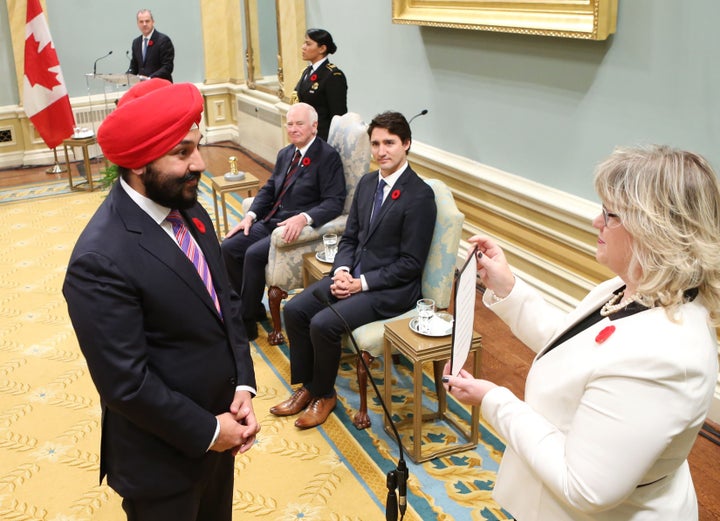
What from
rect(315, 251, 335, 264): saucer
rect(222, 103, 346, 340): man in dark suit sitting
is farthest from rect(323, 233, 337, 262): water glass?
rect(222, 103, 346, 340): man in dark suit sitting

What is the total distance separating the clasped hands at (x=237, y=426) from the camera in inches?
77.7

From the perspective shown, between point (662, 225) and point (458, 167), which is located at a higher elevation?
point (662, 225)

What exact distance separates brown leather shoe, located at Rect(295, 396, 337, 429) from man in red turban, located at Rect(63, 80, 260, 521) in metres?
1.58

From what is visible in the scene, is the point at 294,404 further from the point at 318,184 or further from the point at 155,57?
the point at 155,57

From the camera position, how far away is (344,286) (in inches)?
145

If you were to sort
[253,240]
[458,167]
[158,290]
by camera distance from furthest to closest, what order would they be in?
1. [458,167]
2. [253,240]
3. [158,290]

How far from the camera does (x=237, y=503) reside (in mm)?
3129

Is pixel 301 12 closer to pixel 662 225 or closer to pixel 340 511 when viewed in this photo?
pixel 340 511

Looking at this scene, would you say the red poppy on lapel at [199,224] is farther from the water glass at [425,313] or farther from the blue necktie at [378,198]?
the blue necktie at [378,198]

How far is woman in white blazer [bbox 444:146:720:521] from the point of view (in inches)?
55.3

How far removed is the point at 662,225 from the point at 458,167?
382 centimetres

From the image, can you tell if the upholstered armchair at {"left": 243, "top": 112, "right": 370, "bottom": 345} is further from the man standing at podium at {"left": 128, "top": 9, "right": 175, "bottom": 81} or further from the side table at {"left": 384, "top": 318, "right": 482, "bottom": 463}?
the man standing at podium at {"left": 128, "top": 9, "right": 175, "bottom": 81}

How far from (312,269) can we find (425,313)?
1083mm

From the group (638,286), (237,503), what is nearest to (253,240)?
(237,503)
